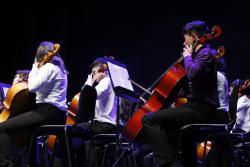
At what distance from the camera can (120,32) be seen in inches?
226

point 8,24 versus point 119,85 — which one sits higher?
point 8,24

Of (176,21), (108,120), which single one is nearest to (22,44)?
(176,21)

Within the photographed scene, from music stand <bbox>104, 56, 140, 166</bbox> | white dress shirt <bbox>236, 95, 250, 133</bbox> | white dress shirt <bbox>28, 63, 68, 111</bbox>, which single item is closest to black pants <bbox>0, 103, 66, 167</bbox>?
white dress shirt <bbox>28, 63, 68, 111</bbox>

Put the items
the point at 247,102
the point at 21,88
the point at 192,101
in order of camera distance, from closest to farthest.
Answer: the point at 192,101 → the point at 21,88 → the point at 247,102

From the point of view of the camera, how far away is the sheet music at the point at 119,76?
211 cm

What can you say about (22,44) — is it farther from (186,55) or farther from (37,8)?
(186,55)

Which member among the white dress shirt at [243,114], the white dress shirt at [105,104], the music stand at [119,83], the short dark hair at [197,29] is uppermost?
the short dark hair at [197,29]

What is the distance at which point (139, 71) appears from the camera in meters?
5.38

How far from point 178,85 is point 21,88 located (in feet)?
4.62

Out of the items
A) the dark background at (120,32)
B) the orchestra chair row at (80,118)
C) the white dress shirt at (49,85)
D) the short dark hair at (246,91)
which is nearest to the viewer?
the orchestra chair row at (80,118)

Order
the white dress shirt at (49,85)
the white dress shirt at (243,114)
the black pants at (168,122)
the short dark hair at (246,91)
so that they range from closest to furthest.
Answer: the black pants at (168,122) < the white dress shirt at (49,85) < the white dress shirt at (243,114) < the short dark hair at (246,91)

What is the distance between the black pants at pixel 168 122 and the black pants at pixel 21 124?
92 cm

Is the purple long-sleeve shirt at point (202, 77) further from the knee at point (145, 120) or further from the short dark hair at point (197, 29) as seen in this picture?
the knee at point (145, 120)

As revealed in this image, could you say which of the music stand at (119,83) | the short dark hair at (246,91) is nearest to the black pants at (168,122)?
the music stand at (119,83)
